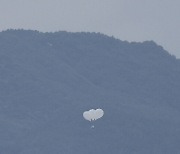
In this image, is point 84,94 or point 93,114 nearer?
point 93,114

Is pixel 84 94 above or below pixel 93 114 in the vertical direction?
above

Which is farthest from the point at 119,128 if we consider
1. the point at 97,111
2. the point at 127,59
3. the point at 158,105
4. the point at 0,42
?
the point at 0,42

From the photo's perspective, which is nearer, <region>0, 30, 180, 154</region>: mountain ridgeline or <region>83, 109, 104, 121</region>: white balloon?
<region>0, 30, 180, 154</region>: mountain ridgeline

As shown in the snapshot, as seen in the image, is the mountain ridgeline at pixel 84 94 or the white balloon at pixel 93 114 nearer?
the mountain ridgeline at pixel 84 94

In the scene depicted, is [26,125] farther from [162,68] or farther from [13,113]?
[162,68]
